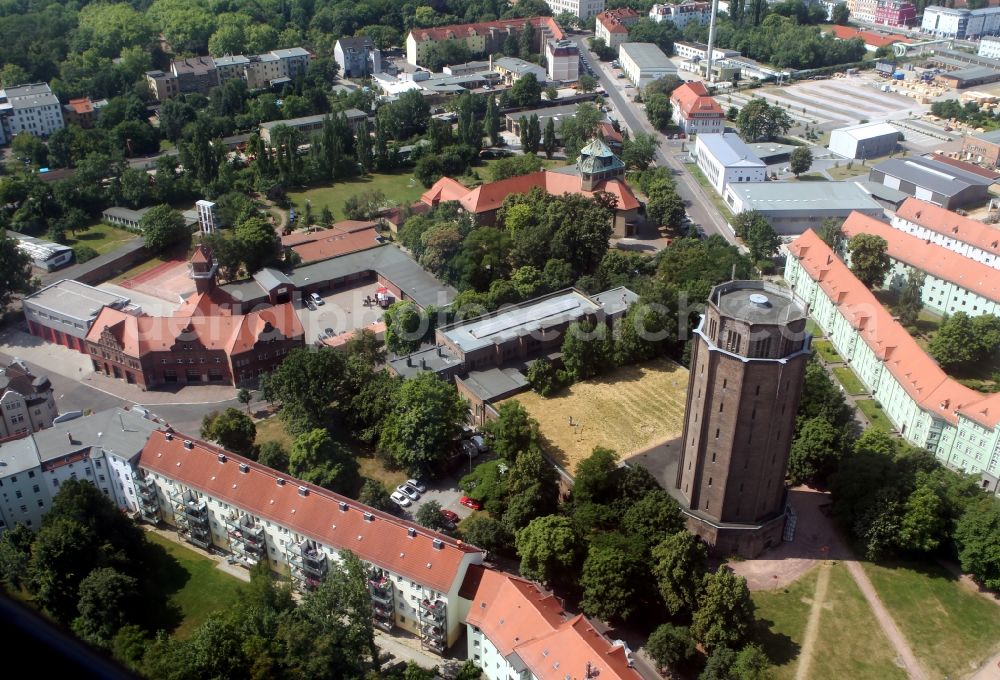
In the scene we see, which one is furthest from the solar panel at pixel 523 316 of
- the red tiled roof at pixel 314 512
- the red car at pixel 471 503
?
the red tiled roof at pixel 314 512

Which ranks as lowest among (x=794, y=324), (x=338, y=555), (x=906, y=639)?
(x=906, y=639)

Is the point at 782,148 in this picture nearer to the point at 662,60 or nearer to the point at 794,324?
the point at 662,60

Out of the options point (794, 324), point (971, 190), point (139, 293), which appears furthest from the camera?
point (971, 190)

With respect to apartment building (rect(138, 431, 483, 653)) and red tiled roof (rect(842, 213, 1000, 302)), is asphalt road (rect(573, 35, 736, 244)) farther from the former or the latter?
apartment building (rect(138, 431, 483, 653))

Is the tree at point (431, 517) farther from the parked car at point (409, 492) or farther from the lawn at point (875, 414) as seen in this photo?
the lawn at point (875, 414)

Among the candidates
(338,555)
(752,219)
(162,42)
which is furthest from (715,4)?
(338,555)

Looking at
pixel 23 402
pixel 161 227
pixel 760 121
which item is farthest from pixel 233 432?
pixel 760 121
